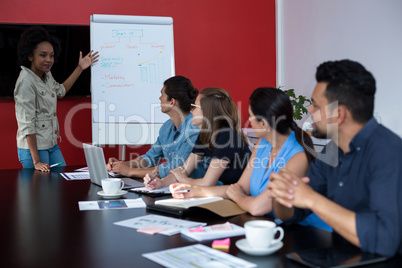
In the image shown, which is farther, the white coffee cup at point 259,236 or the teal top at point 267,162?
the teal top at point 267,162

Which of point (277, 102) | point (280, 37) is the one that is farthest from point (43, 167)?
point (280, 37)

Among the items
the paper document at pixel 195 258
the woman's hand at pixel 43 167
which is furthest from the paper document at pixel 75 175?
the paper document at pixel 195 258

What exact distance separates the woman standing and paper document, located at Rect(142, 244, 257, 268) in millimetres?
2262

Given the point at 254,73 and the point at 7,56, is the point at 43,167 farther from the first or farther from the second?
the point at 254,73

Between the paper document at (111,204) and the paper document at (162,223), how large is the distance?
240mm

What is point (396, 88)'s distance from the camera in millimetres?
3707

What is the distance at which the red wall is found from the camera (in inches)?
168

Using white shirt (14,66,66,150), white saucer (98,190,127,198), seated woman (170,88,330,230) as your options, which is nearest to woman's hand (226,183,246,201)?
seated woman (170,88,330,230)

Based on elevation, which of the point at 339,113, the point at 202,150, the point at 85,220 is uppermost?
the point at 339,113

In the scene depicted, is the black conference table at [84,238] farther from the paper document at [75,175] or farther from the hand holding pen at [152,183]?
the paper document at [75,175]

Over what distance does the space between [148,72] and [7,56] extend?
1.25m

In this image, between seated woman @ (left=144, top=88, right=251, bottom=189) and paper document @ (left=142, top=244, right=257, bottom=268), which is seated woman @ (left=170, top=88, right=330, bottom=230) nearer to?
seated woman @ (left=144, top=88, right=251, bottom=189)

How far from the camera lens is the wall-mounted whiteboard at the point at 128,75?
4.09m

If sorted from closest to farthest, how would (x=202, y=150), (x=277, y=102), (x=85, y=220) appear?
(x=85, y=220) → (x=277, y=102) → (x=202, y=150)
